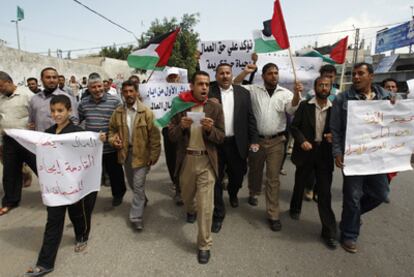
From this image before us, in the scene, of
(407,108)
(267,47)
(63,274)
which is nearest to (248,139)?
(267,47)

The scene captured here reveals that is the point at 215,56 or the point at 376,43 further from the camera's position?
the point at 376,43

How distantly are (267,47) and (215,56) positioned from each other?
1175mm

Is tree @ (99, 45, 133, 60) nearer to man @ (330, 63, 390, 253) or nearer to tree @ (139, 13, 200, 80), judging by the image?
tree @ (139, 13, 200, 80)

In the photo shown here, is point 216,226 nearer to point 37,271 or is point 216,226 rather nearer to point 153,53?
point 37,271

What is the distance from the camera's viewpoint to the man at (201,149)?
2717mm

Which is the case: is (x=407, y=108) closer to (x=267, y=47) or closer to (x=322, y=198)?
(x=322, y=198)

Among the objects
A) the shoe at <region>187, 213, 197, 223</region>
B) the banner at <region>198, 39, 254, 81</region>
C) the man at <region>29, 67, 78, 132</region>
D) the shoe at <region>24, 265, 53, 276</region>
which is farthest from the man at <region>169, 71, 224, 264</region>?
the banner at <region>198, 39, 254, 81</region>

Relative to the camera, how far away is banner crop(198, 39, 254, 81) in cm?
476

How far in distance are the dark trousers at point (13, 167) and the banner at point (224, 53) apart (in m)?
3.05

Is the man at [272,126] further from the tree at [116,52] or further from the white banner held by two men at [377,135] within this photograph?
the tree at [116,52]

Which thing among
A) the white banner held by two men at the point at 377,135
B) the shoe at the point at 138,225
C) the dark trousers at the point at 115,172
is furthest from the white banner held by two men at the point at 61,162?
A: the white banner held by two men at the point at 377,135

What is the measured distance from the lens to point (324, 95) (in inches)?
123

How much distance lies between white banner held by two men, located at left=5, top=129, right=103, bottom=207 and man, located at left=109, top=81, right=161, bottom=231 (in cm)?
64

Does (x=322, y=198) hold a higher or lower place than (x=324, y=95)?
lower
